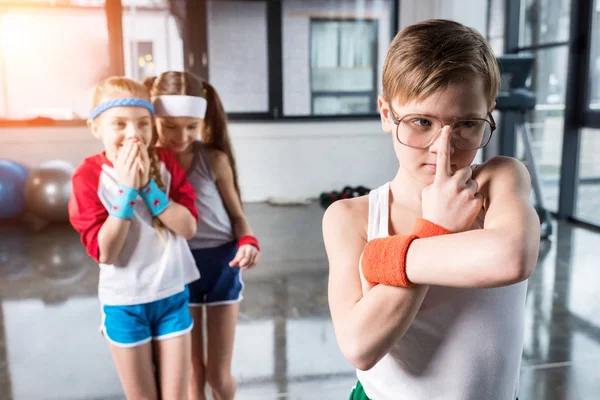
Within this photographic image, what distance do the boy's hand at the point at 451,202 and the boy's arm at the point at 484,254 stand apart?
0.10 feet

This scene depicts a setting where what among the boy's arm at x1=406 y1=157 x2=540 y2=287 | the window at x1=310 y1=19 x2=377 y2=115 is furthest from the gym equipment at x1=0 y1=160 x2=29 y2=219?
the boy's arm at x1=406 y1=157 x2=540 y2=287

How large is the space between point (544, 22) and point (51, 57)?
5411 millimetres

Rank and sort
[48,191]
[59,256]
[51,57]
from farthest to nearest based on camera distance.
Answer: [51,57]
[48,191]
[59,256]

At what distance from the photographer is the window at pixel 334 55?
20.8 ft

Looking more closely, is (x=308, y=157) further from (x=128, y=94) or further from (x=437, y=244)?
(x=437, y=244)

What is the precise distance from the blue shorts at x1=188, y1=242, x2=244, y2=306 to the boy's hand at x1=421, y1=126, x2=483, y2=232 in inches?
42.1

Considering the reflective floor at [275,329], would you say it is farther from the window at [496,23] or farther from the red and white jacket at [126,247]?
the window at [496,23]

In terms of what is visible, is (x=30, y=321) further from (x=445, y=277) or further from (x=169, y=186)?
(x=445, y=277)

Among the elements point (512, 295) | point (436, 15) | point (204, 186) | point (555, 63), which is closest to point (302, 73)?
point (436, 15)

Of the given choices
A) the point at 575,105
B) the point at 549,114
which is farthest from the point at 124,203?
the point at 549,114

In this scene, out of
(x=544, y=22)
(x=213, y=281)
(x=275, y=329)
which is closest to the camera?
(x=213, y=281)

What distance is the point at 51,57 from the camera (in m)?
6.11

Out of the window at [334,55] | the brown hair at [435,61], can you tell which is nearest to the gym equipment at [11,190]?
the window at [334,55]

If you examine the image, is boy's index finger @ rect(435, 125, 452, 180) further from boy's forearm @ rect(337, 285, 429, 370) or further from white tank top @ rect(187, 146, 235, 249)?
white tank top @ rect(187, 146, 235, 249)
